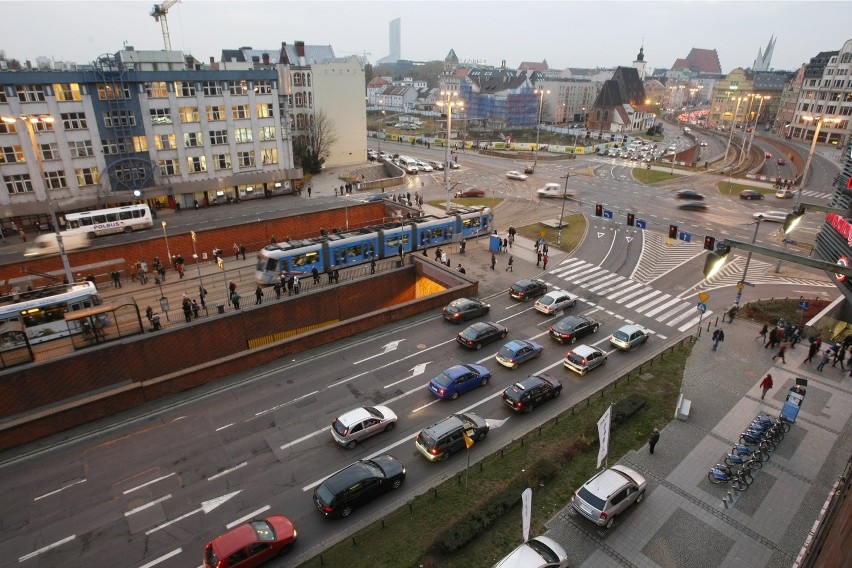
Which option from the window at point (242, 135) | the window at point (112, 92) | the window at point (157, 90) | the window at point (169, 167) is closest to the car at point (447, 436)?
the window at point (169, 167)

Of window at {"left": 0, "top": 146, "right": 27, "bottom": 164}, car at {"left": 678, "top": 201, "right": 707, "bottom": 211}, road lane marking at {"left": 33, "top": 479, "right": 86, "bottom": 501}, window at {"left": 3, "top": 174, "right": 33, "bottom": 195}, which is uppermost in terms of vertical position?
window at {"left": 0, "top": 146, "right": 27, "bottom": 164}

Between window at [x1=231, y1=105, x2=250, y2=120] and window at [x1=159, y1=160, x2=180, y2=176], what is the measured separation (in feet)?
28.0

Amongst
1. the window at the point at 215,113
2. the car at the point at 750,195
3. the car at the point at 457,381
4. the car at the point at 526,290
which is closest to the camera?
the car at the point at 457,381

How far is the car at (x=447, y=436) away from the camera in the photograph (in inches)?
733

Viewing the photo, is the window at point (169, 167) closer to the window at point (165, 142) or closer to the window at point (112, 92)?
the window at point (165, 142)

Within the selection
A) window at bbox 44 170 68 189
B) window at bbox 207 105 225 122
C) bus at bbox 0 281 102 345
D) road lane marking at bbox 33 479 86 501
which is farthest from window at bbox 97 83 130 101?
road lane marking at bbox 33 479 86 501

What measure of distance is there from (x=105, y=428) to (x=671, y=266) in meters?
40.6

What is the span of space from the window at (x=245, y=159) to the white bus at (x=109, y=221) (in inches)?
523

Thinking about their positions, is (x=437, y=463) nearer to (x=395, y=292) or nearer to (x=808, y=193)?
(x=395, y=292)

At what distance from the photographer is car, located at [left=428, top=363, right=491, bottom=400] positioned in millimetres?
22594

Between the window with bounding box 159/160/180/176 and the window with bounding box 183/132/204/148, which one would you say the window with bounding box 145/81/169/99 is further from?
the window with bounding box 159/160/180/176

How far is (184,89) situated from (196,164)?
7.82 meters

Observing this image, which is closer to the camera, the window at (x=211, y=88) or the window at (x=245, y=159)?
the window at (x=211, y=88)

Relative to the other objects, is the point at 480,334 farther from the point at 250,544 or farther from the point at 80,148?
the point at 80,148
